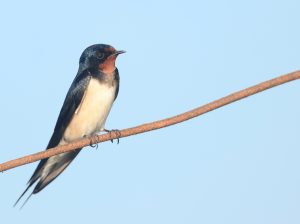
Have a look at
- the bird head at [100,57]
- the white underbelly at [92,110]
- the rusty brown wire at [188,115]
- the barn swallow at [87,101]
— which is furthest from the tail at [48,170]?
the rusty brown wire at [188,115]

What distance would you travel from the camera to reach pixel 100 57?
471 centimetres

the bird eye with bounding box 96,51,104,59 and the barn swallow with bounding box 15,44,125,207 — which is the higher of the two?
the bird eye with bounding box 96,51,104,59

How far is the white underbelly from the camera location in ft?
15.0

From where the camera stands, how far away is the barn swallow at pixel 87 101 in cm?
459

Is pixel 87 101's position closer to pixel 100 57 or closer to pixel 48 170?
pixel 100 57

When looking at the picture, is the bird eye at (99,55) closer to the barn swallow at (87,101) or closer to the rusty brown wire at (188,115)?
the barn swallow at (87,101)

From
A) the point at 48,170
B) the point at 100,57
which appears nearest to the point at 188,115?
the point at 48,170

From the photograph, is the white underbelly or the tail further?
the white underbelly

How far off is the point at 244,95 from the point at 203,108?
0.13m

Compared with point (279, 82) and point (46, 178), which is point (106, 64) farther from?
point (279, 82)

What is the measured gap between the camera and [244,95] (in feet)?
5.95

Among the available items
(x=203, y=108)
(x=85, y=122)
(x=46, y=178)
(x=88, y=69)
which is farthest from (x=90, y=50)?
(x=203, y=108)

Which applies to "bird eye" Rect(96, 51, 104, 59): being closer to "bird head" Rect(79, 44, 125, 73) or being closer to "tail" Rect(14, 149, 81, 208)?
"bird head" Rect(79, 44, 125, 73)

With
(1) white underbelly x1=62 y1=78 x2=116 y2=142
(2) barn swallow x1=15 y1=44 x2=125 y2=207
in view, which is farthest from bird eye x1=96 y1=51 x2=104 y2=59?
(1) white underbelly x1=62 y1=78 x2=116 y2=142
